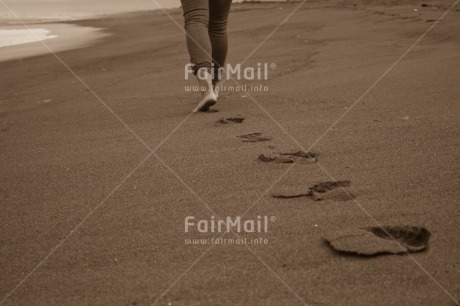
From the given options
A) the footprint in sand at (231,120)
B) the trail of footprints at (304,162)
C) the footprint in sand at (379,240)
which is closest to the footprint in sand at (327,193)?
the trail of footprints at (304,162)

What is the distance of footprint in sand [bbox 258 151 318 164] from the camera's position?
92.7 inches

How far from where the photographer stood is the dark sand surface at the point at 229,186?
1438mm

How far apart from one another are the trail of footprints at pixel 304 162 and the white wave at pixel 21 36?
6864mm

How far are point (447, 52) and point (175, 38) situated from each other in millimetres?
4221

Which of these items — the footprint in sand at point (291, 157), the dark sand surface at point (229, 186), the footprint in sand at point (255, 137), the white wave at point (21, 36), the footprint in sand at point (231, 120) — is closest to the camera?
the dark sand surface at point (229, 186)

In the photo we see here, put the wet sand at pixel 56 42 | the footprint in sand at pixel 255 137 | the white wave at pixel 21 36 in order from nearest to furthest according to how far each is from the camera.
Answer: the footprint in sand at pixel 255 137
the wet sand at pixel 56 42
the white wave at pixel 21 36

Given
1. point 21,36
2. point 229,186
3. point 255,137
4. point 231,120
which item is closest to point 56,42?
point 21,36

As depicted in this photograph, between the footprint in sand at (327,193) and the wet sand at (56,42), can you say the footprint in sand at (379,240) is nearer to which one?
the footprint in sand at (327,193)

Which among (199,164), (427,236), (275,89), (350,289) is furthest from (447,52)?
(350,289)

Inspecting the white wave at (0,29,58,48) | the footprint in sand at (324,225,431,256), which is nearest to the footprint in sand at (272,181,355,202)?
the footprint in sand at (324,225,431,256)

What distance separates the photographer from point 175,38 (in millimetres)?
8016

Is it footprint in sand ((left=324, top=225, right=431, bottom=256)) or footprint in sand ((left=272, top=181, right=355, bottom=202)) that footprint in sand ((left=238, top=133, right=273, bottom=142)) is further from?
footprint in sand ((left=324, top=225, right=431, bottom=256))

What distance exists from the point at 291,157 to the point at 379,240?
2.82 feet

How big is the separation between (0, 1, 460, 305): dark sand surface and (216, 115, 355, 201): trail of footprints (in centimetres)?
4
